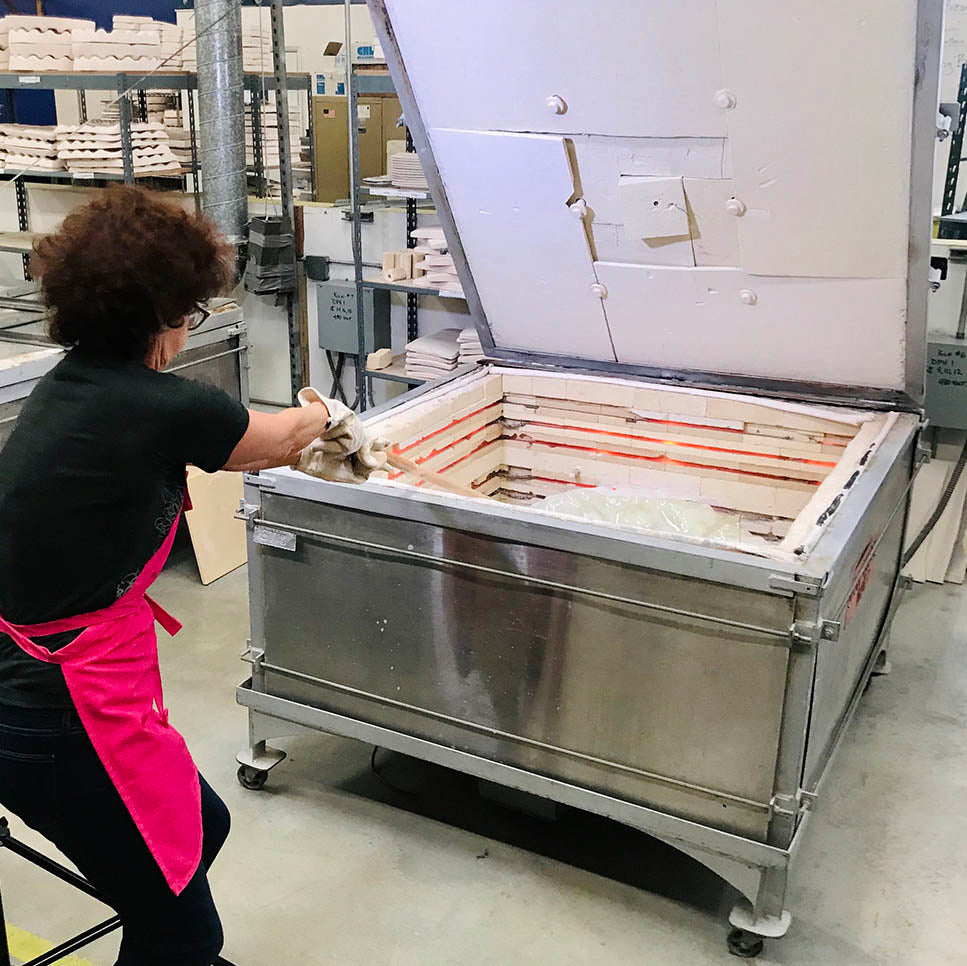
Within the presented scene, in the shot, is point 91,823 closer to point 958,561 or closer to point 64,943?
point 64,943

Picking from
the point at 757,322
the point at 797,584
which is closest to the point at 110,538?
the point at 797,584

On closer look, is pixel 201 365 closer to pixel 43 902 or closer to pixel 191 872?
pixel 43 902

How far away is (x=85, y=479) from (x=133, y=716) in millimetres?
300

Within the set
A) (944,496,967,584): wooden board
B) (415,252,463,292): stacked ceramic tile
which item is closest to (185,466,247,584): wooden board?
(415,252,463,292): stacked ceramic tile

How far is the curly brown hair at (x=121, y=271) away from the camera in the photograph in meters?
1.19

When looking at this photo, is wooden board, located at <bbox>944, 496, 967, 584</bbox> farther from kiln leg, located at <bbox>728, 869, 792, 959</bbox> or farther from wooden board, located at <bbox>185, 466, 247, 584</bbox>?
wooden board, located at <bbox>185, 466, 247, 584</bbox>

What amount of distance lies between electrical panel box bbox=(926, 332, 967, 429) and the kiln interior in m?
0.91

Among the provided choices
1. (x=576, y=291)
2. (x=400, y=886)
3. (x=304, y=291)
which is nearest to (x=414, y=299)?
(x=304, y=291)

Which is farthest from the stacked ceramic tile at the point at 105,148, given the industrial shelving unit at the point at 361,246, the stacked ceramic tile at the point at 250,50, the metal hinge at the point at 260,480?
the metal hinge at the point at 260,480

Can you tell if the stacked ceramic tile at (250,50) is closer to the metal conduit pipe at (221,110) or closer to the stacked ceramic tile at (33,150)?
the metal conduit pipe at (221,110)

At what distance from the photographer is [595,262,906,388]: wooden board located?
215 cm

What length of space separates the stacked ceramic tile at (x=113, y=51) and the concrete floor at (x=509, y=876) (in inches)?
119

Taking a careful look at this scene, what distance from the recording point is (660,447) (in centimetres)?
259

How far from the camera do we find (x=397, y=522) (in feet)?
6.18
